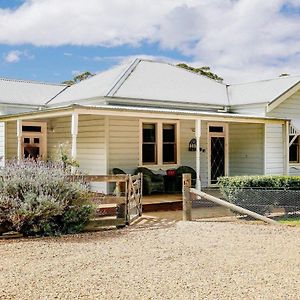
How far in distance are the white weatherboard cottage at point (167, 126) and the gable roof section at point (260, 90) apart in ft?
0.16

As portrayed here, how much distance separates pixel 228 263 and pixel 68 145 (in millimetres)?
11882

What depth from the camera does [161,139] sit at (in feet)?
57.6

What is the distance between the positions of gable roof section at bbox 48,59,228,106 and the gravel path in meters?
8.78

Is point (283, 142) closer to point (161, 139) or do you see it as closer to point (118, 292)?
point (161, 139)

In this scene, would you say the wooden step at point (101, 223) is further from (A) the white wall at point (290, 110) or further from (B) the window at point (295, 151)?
(B) the window at point (295, 151)

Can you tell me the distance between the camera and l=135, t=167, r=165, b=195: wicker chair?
1597cm

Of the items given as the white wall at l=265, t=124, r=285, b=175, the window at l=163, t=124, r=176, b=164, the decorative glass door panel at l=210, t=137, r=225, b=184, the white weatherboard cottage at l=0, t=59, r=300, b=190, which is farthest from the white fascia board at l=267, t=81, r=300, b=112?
the window at l=163, t=124, r=176, b=164

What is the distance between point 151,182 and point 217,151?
4.34 m

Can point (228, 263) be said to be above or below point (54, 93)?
below

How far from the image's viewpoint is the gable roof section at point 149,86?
17844 mm

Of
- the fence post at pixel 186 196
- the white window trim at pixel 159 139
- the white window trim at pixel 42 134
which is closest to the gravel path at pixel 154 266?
the fence post at pixel 186 196

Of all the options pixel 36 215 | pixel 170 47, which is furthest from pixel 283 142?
pixel 170 47

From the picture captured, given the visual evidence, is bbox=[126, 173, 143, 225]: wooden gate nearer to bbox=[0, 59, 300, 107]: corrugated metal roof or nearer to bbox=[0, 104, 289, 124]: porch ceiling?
bbox=[0, 104, 289, 124]: porch ceiling

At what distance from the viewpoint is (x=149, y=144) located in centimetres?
1739
